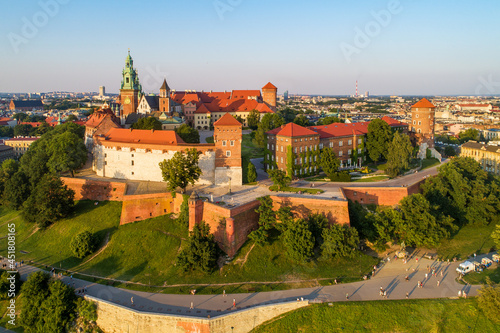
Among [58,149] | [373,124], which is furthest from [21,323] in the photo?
[373,124]

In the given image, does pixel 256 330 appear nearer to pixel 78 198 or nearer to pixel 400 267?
pixel 400 267

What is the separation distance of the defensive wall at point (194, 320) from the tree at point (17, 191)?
80.5 feet

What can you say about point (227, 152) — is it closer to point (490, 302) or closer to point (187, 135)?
point (187, 135)

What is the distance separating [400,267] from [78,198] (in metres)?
33.9

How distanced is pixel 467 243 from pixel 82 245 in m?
36.1

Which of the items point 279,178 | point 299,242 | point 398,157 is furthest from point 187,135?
point 398,157

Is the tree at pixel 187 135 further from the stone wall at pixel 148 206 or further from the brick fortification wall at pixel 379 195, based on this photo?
the brick fortification wall at pixel 379 195

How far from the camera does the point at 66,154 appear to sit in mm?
45469

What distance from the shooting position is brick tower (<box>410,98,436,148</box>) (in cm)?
5650

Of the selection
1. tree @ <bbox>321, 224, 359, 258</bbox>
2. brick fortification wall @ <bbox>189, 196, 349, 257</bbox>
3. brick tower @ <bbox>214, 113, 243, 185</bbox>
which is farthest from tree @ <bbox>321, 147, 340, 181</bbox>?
tree @ <bbox>321, 224, 359, 258</bbox>

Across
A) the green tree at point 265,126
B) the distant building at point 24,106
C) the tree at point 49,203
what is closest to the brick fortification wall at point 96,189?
the tree at point 49,203

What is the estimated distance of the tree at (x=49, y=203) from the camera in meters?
37.9

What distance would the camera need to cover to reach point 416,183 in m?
40.6

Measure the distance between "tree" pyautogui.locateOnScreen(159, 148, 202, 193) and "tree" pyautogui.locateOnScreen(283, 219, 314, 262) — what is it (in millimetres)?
12094
